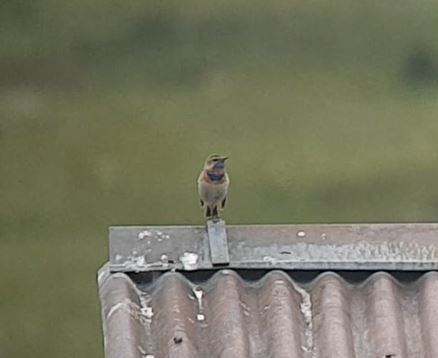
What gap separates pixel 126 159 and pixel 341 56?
4.43 feet

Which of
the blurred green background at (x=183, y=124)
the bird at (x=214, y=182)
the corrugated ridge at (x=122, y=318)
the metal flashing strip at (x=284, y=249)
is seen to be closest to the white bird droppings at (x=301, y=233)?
the metal flashing strip at (x=284, y=249)

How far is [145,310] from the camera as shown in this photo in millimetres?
2283

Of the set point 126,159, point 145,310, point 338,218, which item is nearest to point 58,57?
point 126,159

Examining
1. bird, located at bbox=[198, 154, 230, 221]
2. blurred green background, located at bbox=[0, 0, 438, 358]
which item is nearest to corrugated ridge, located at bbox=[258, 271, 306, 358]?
bird, located at bbox=[198, 154, 230, 221]

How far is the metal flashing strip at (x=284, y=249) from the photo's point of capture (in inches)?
91.6

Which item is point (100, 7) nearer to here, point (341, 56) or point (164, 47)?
point (164, 47)

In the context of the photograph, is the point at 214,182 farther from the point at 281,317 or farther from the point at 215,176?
the point at 281,317

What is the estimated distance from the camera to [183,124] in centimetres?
548

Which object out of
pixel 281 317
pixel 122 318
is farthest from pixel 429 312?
pixel 122 318

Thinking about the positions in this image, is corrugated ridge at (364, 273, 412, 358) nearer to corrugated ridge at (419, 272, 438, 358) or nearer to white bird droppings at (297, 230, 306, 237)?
corrugated ridge at (419, 272, 438, 358)

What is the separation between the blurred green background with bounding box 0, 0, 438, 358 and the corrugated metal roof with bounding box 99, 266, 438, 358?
2.37m

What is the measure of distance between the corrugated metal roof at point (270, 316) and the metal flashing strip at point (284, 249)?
0.09ft

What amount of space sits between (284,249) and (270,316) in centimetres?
18

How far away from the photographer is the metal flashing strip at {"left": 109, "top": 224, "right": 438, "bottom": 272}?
233cm
